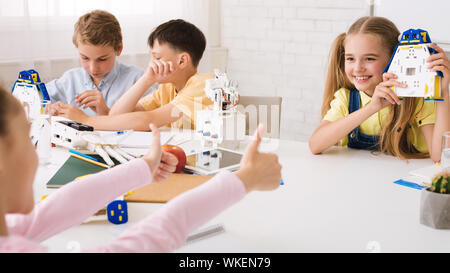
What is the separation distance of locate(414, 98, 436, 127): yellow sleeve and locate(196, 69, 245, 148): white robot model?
0.60 m

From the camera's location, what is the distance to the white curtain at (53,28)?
8.57ft

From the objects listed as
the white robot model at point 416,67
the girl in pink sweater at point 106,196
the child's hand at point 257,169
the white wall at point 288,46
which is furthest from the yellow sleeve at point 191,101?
the white wall at point 288,46

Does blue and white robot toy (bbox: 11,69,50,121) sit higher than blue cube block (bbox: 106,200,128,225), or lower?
higher

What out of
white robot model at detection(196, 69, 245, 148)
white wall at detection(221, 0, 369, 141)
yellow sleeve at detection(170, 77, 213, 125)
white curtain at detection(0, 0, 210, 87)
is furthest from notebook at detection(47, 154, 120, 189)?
white wall at detection(221, 0, 369, 141)

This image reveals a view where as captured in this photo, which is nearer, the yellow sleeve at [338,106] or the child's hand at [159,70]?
the yellow sleeve at [338,106]

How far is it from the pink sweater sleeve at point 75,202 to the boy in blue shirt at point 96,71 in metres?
1.20

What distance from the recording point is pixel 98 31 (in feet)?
7.22

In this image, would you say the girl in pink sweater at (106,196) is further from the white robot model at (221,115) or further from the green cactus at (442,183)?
the white robot model at (221,115)

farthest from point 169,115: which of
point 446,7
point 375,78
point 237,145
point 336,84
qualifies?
point 446,7

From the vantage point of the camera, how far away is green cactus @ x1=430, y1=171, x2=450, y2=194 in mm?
976

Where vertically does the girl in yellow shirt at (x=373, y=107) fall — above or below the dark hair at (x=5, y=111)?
below

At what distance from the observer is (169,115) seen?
1.88 meters

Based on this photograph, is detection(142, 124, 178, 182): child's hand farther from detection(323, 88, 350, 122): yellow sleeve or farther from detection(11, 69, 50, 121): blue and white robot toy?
detection(323, 88, 350, 122): yellow sleeve
